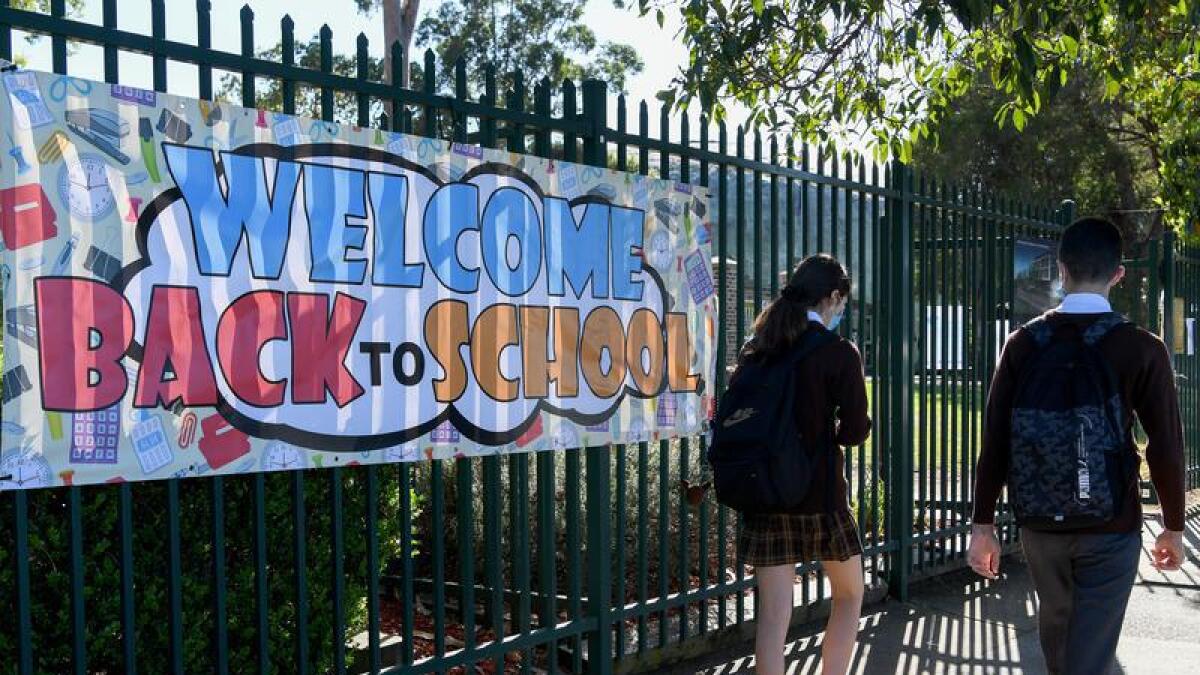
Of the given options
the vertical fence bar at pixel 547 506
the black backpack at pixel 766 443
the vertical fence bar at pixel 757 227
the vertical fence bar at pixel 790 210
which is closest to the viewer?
the black backpack at pixel 766 443

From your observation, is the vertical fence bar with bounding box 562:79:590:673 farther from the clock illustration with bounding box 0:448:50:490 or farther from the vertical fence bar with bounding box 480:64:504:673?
the clock illustration with bounding box 0:448:50:490

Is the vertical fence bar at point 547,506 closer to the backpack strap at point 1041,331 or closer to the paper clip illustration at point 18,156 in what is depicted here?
the backpack strap at point 1041,331

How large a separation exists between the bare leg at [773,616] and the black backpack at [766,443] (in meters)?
0.29

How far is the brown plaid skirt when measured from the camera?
4723mm

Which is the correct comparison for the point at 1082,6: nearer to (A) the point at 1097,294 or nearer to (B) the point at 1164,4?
(B) the point at 1164,4

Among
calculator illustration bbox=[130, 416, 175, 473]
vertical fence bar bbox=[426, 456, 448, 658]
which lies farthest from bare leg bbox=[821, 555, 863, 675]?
calculator illustration bbox=[130, 416, 175, 473]

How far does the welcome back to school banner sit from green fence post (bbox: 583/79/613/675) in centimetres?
13

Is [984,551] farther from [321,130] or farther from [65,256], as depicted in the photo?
[65,256]

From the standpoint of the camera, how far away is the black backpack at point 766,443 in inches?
180

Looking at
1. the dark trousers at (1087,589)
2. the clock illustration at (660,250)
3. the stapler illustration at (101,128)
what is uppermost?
the stapler illustration at (101,128)

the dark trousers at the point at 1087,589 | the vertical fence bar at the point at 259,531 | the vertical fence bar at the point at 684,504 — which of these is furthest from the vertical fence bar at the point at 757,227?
the vertical fence bar at the point at 259,531

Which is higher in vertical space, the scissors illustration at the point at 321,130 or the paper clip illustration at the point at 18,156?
the scissors illustration at the point at 321,130

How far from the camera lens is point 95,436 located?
3.48 meters

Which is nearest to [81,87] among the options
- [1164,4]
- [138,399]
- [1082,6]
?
[138,399]
